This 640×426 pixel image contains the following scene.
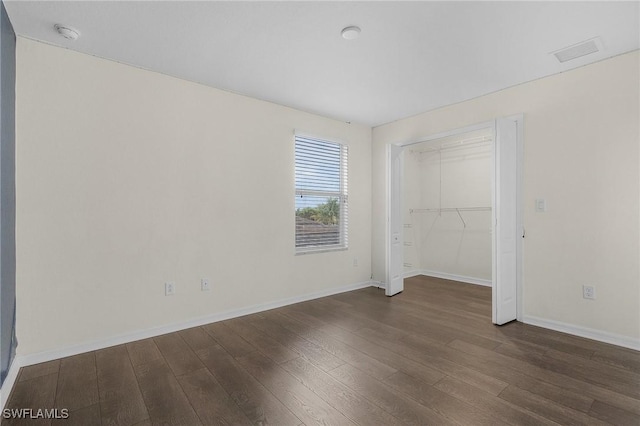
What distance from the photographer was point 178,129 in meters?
3.09

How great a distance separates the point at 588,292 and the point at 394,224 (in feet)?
7.08

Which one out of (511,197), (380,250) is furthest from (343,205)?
(511,197)

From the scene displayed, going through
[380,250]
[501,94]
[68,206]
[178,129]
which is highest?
[501,94]

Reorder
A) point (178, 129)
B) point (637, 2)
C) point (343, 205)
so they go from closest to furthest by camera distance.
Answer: point (637, 2), point (178, 129), point (343, 205)

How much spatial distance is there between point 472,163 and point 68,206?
5.39 meters

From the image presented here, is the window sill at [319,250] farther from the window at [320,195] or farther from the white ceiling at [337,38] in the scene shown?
the white ceiling at [337,38]

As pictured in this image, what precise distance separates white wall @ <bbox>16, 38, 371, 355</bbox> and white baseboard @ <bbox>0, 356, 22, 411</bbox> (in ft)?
0.42

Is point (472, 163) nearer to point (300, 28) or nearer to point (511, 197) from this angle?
point (511, 197)

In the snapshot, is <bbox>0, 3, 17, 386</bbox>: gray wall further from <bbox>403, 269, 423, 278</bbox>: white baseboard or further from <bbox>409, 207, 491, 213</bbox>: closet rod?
<bbox>409, 207, 491, 213</bbox>: closet rod

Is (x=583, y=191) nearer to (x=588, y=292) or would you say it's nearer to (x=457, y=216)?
(x=588, y=292)

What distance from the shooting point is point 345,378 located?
2.16m

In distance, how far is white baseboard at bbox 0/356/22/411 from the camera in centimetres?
187

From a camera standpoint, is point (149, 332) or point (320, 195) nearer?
point (149, 332)

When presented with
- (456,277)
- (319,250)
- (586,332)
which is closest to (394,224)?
(319,250)
